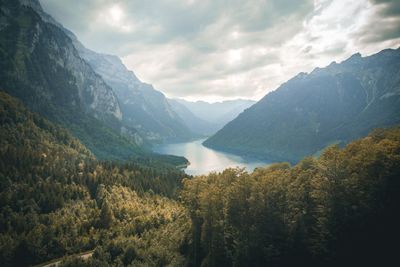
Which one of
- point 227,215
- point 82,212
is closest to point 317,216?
point 227,215

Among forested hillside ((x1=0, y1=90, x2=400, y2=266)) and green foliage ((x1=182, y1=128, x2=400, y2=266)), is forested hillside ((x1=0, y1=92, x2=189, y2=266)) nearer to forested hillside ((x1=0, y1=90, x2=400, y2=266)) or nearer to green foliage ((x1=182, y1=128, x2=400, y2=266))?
forested hillside ((x1=0, y1=90, x2=400, y2=266))

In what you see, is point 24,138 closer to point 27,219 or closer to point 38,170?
point 38,170

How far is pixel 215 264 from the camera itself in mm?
57344

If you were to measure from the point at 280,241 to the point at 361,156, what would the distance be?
64.7ft

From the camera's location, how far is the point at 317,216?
171ft

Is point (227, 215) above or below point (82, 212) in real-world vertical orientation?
above

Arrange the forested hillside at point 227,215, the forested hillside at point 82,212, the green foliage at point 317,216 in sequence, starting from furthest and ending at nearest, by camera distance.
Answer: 1. the forested hillside at point 82,212
2. the forested hillside at point 227,215
3. the green foliage at point 317,216

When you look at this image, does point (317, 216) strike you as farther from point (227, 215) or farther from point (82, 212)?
point (82, 212)

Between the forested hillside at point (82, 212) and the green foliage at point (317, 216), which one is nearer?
the green foliage at point (317, 216)

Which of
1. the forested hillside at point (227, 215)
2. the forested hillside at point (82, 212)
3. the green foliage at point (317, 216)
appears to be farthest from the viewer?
the forested hillside at point (82, 212)

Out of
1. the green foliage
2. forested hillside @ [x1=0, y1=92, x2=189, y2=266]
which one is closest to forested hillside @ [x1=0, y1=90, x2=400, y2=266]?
the green foliage

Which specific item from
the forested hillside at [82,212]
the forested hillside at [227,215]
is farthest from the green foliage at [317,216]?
the forested hillside at [82,212]

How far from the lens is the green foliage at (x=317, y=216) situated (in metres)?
45.5

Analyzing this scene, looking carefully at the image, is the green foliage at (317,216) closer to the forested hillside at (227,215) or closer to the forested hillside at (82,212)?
the forested hillside at (227,215)
